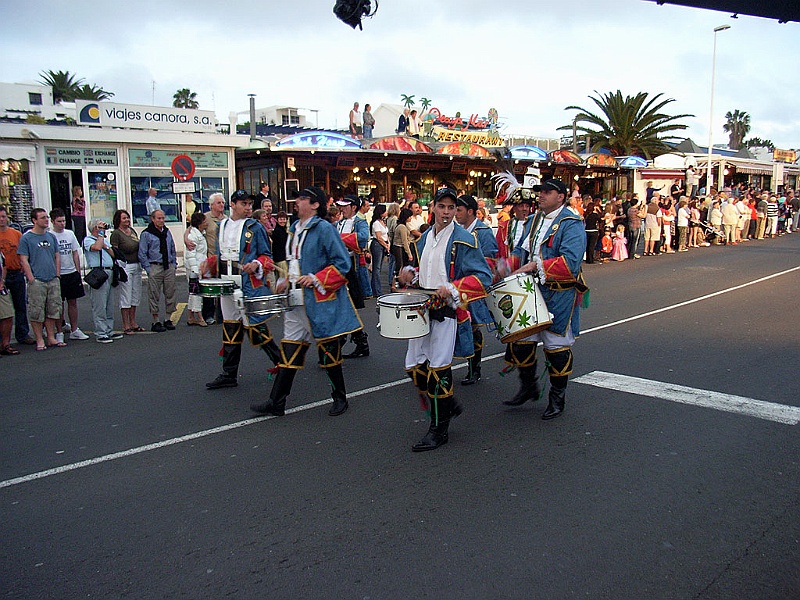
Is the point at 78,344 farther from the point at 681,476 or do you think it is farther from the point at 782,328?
the point at 782,328

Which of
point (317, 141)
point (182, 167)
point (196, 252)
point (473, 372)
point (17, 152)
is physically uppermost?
point (317, 141)

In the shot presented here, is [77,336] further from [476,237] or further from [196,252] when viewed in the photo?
[476,237]

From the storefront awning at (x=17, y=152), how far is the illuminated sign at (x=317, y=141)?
6389mm

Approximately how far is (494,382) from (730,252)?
17.9 m

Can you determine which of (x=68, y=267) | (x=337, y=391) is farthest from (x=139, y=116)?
(x=337, y=391)

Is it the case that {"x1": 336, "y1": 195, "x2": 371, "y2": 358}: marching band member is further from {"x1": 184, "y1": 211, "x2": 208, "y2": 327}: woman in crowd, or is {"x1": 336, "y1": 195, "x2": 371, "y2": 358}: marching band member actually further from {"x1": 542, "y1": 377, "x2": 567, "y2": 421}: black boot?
{"x1": 542, "y1": 377, "x2": 567, "y2": 421}: black boot

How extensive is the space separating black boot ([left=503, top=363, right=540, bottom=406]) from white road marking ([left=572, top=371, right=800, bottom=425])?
0.96 meters

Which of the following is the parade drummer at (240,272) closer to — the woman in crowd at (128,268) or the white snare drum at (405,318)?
the white snare drum at (405,318)

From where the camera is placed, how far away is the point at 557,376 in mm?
5566

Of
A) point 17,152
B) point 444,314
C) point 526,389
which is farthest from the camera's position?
point 17,152

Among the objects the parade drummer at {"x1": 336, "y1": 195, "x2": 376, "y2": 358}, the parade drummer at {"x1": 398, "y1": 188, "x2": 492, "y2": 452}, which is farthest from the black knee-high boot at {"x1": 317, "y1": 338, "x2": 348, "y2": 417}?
the parade drummer at {"x1": 336, "y1": 195, "x2": 376, "y2": 358}

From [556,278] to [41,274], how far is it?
275 inches

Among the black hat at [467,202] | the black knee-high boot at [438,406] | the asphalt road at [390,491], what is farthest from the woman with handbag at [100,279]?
the black knee-high boot at [438,406]

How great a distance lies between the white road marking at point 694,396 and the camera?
5.61 m
